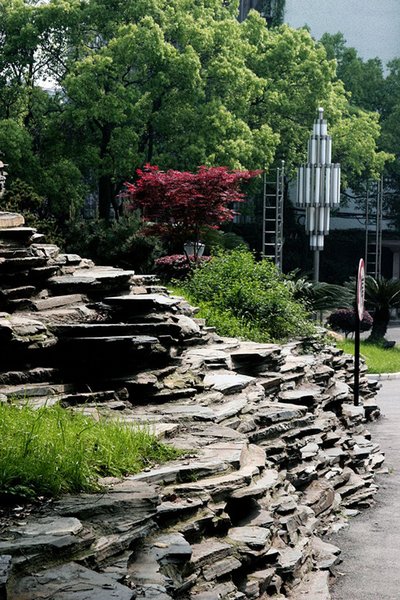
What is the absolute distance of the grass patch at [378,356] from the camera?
27744 millimetres

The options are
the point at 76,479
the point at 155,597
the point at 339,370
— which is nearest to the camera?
the point at 155,597

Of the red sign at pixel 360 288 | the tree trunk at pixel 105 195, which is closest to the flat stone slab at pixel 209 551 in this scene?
the red sign at pixel 360 288

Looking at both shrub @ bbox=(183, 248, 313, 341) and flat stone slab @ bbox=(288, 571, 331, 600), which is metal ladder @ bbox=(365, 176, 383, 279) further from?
flat stone slab @ bbox=(288, 571, 331, 600)

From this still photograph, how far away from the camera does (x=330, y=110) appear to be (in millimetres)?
45750

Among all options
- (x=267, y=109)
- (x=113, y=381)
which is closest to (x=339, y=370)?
(x=113, y=381)

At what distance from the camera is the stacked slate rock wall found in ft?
21.7

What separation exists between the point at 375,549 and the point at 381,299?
22832 millimetres

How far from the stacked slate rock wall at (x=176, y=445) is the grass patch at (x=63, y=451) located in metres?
0.16

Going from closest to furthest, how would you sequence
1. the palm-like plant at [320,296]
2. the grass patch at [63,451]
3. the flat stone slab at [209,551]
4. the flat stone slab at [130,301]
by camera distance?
the grass patch at [63,451] → the flat stone slab at [209,551] → the flat stone slab at [130,301] → the palm-like plant at [320,296]

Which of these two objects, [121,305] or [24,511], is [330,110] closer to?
[121,305]

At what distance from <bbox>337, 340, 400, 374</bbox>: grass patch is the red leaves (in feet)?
22.1

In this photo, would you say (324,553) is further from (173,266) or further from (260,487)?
(173,266)

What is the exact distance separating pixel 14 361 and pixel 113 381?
37.7 inches

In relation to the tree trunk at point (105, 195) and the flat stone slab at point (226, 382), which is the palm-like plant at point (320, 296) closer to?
the tree trunk at point (105, 195)
